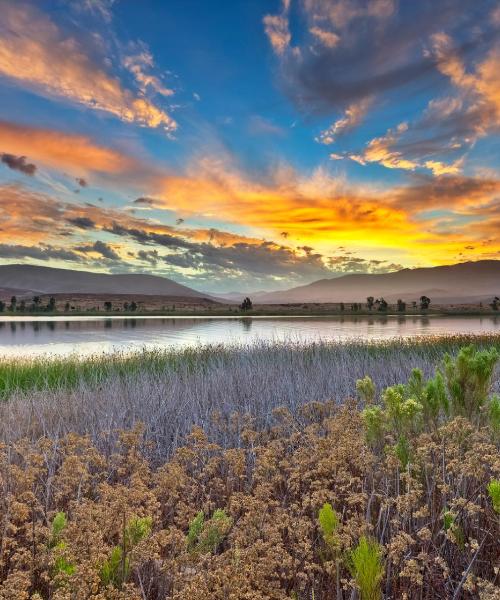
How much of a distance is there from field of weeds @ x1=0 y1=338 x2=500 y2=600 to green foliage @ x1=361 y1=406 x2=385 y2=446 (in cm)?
2

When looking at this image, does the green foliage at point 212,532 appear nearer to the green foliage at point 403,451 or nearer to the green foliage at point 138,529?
the green foliage at point 138,529

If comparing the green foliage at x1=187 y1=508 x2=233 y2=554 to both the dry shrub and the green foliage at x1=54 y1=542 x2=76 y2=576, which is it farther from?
the green foliage at x1=54 y1=542 x2=76 y2=576

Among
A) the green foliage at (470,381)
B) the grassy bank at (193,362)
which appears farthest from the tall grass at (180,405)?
the green foliage at (470,381)

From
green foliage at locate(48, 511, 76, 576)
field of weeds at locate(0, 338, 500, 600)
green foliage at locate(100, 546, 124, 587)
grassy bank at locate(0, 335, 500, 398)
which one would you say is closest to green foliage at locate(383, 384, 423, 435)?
field of weeds at locate(0, 338, 500, 600)

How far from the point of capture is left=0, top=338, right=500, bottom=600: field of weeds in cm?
294

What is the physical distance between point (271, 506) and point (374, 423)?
134 centimetres

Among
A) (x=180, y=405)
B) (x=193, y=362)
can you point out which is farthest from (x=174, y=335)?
(x=180, y=405)

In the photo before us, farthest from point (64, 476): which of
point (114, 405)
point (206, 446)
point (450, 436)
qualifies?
point (114, 405)

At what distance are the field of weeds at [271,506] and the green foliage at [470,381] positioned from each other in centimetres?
2

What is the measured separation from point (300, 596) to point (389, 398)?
2.09 metres

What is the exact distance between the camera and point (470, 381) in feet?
18.5

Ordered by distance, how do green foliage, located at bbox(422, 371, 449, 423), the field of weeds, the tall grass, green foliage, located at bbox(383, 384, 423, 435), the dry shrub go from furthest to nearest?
the tall grass, green foliage, located at bbox(422, 371, 449, 423), green foliage, located at bbox(383, 384, 423, 435), the field of weeds, the dry shrub

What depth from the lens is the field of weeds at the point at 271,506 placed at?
9.64 ft

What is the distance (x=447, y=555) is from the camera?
3.76m
